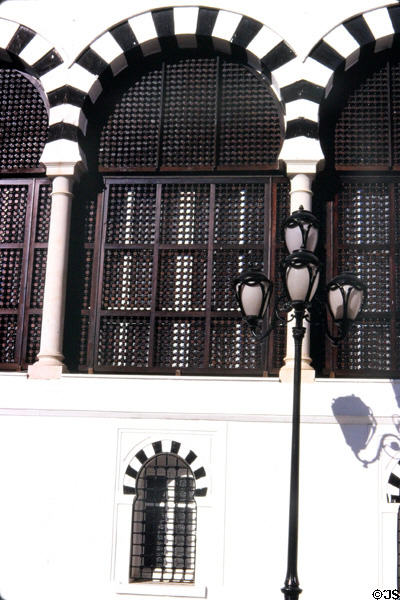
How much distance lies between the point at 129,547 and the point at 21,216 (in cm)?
371

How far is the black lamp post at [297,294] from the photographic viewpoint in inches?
286

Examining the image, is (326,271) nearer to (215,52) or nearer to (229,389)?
(229,389)

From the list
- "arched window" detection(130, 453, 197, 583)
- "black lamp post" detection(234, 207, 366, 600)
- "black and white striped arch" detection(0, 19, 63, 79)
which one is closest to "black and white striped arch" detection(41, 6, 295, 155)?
"black and white striped arch" detection(0, 19, 63, 79)

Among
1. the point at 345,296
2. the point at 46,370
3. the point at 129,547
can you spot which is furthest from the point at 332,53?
the point at 129,547

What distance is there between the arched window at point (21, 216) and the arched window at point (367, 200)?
302 cm

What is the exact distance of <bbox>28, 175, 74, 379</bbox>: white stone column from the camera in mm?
9633

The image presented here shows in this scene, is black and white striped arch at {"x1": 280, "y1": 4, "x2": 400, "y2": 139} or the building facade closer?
the building facade

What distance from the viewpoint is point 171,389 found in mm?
9461

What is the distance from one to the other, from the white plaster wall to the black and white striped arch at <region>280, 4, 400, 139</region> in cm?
290

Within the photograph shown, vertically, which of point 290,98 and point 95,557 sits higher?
point 290,98

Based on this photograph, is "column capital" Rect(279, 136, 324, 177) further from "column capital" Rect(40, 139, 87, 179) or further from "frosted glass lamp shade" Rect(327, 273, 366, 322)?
"frosted glass lamp shade" Rect(327, 273, 366, 322)

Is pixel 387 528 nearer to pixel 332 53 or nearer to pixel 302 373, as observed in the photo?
pixel 302 373

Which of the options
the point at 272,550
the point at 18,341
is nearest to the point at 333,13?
the point at 18,341

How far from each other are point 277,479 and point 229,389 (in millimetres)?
984
